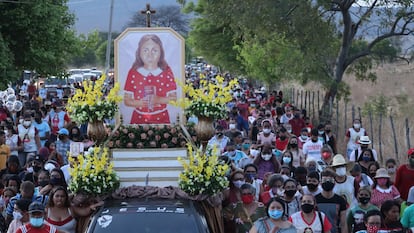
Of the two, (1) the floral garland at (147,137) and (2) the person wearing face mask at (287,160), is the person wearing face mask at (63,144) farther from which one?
(1) the floral garland at (147,137)

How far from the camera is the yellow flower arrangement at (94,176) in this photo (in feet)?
31.6

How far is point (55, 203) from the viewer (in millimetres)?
9797

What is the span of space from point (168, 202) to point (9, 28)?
12623 millimetres

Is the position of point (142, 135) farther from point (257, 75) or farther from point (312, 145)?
point (257, 75)

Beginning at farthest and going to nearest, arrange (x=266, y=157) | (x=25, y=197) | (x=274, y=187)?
(x=266, y=157) < (x=274, y=187) < (x=25, y=197)

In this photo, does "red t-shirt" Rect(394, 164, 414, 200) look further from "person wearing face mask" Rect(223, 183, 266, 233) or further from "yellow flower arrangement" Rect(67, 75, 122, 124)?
"yellow flower arrangement" Rect(67, 75, 122, 124)

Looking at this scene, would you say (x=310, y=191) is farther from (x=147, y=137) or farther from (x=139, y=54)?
(x=139, y=54)

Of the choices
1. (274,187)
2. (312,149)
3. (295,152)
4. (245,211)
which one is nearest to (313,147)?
(312,149)

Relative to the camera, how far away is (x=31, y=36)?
2075 centimetres

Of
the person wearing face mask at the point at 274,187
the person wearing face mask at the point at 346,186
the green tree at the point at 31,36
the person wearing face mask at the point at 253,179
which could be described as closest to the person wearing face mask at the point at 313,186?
the person wearing face mask at the point at 274,187

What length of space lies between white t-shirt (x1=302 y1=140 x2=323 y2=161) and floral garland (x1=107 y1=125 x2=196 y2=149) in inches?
176

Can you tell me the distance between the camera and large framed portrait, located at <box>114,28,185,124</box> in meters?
11.6

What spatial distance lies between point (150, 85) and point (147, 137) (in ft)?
3.05

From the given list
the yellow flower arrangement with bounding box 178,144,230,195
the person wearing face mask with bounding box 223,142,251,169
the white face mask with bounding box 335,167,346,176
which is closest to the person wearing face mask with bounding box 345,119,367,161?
the person wearing face mask with bounding box 223,142,251,169
